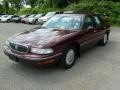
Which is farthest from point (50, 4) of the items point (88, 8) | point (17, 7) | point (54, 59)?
point (54, 59)

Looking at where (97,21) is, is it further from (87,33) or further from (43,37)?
(43,37)

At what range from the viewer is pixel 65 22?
573 centimetres

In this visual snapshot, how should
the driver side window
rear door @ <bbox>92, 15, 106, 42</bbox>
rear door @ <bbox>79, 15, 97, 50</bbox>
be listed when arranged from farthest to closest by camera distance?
rear door @ <bbox>92, 15, 106, 42</bbox> < the driver side window < rear door @ <bbox>79, 15, 97, 50</bbox>

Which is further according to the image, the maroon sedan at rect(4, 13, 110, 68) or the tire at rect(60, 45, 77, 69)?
the tire at rect(60, 45, 77, 69)

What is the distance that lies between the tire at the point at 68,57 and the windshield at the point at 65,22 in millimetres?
784

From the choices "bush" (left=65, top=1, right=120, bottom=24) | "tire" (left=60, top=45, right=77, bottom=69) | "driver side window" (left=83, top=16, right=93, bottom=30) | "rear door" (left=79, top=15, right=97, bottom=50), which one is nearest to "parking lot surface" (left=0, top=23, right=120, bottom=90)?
"tire" (left=60, top=45, right=77, bottom=69)

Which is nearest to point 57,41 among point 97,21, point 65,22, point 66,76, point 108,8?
point 66,76

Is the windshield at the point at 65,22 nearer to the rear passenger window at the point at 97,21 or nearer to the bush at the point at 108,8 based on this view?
the rear passenger window at the point at 97,21

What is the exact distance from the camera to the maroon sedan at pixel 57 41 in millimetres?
4293

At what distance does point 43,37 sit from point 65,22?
1.29 meters

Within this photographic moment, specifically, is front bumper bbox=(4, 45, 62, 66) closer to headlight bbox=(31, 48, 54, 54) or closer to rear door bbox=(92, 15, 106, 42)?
headlight bbox=(31, 48, 54, 54)

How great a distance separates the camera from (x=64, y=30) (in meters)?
5.30

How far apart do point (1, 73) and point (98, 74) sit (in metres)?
2.46

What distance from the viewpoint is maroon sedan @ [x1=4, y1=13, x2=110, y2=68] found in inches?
169
